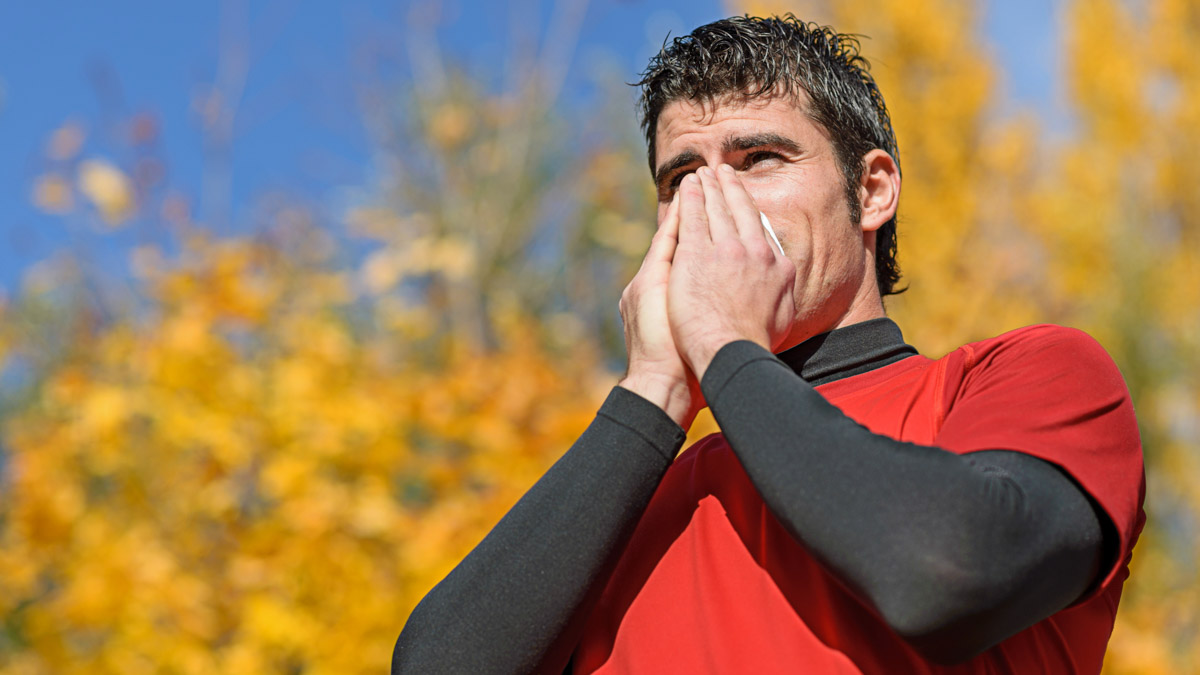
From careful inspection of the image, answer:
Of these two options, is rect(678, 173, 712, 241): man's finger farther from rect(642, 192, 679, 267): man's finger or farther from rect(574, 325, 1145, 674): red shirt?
rect(574, 325, 1145, 674): red shirt

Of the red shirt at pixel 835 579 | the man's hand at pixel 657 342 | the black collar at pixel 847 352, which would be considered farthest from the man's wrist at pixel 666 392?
the black collar at pixel 847 352

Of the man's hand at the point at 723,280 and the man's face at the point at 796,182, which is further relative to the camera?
the man's face at the point at 796,182

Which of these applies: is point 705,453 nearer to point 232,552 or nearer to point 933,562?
point 933,562

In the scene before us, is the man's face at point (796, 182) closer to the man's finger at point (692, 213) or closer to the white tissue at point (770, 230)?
the white tissue at point (770, 230)

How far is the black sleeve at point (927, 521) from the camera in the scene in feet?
2.70

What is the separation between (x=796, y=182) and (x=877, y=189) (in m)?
0.24

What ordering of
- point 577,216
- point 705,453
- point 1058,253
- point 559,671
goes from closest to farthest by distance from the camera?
point 559,671
point 705,453
point 577,216
point 1058,253

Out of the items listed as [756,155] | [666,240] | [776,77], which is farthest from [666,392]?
[776,77]

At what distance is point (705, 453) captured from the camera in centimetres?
128

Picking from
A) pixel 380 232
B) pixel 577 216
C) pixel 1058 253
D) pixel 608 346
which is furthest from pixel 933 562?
pixel 1058 253

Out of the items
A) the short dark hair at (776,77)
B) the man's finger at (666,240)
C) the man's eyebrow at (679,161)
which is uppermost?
the short dark hair at (776,77)

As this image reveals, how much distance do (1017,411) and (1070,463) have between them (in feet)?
0.24

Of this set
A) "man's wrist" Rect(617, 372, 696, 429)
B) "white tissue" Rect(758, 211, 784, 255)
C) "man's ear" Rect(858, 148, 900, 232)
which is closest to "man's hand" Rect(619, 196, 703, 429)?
"man's wrist" Rect(617, 372, 696, 429)

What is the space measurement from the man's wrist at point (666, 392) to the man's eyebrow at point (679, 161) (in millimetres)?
407
